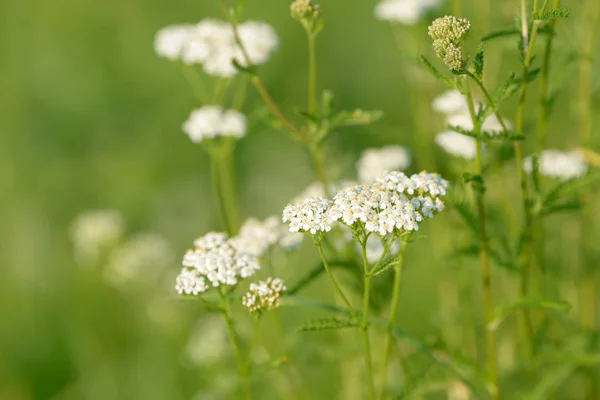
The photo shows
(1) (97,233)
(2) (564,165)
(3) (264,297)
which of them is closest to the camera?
(3) (264,297)

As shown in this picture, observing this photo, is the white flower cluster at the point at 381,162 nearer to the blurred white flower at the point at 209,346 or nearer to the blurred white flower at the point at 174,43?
the blurred white flower at the point at 174,43

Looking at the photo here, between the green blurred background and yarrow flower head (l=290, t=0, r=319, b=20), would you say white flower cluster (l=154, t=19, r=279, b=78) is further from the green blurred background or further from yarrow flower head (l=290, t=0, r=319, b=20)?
yarrow flower head (l=290, t=0, r=319, b=20)

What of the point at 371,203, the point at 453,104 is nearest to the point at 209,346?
the point at 453,104

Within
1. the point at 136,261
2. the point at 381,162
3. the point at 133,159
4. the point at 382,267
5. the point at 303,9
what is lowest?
the point at 382,267

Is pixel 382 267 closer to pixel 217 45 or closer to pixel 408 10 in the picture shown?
pixel 217 45

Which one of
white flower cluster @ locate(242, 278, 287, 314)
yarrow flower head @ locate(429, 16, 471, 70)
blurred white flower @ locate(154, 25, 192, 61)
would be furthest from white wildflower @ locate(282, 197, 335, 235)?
blurred white flower @ locate(154, 25, 192, 61)

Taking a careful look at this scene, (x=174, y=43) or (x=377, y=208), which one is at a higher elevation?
(x=174, y=43)

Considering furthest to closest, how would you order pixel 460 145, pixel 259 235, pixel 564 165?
pixel 564 165 → pixel 460 145 → pixel 259 235

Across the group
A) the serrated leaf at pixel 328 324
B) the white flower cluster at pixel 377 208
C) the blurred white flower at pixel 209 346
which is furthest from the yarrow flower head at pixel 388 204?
the blurred white flower at pixel 209 346
